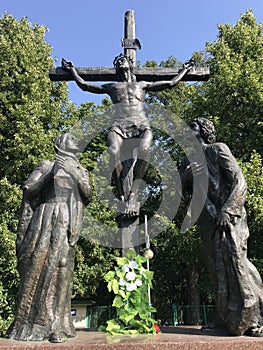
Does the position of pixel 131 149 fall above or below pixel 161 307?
above

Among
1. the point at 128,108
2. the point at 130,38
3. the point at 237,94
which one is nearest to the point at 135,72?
the point at 130,38

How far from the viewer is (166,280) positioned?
2405 cm

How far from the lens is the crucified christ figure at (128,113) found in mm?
6242

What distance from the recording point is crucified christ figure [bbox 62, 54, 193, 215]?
6.24 m

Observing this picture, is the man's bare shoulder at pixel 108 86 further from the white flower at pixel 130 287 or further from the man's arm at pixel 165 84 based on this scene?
the white flower at pixel 130 287

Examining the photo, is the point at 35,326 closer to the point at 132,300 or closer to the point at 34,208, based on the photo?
the point at 132,300

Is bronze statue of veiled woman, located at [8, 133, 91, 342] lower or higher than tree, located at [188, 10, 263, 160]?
lower

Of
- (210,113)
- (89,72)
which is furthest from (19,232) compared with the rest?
(210,113)

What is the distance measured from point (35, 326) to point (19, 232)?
1.26m

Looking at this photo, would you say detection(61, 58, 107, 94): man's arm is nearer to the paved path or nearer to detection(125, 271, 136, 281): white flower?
detection(125, 271, 136, 281): white flower

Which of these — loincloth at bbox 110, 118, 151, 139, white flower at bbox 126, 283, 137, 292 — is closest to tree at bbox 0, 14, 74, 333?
loincloth at bbox 110, 118, 151, 139

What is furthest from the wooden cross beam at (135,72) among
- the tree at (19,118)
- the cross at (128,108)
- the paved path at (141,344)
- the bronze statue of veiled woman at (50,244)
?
the tree at (19,118)

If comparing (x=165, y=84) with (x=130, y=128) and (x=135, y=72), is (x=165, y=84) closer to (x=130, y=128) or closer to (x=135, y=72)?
(x=135, y=72)

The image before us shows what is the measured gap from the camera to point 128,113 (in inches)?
267
